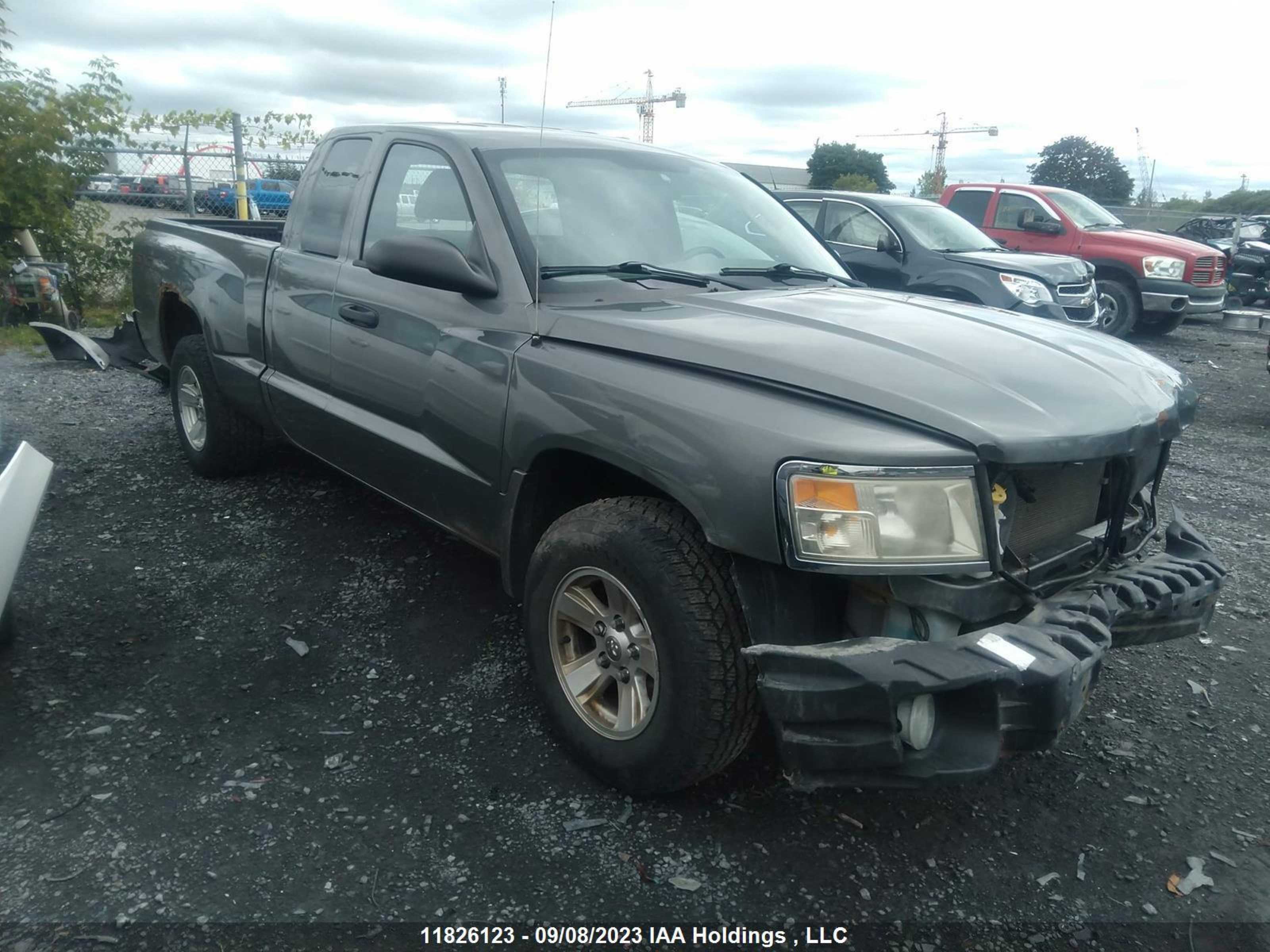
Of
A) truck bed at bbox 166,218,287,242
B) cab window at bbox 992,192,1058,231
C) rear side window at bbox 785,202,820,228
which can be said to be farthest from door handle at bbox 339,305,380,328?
cab window at bbox 992,192,1058,231

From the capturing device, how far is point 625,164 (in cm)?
357

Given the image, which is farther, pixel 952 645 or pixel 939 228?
pixel 939 228

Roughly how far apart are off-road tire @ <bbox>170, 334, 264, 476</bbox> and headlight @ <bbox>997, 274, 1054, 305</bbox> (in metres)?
6.41

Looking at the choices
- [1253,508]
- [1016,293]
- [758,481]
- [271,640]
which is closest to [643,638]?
[758,481]

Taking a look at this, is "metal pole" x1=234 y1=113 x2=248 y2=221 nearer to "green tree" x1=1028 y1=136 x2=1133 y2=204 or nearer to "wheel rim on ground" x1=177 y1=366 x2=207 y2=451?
"wheel rim on ground" x1=177 y1=366 x2=207 y2=451

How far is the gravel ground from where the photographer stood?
2318 millimetres

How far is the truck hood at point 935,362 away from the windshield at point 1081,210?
1025 centimetres

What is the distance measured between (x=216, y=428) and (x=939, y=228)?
699 centimetres

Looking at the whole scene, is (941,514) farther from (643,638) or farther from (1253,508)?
(1253,508)

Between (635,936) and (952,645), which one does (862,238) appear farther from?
(635,936)

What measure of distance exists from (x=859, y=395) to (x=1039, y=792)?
1.40 meters

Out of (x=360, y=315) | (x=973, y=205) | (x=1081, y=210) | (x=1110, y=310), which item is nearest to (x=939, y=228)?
(x=973, y=205)

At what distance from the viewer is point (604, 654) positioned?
2672 millimetres

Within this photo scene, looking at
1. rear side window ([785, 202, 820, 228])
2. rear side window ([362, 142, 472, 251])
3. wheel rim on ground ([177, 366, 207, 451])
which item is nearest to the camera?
rear side window ([362, 142, 472, 251])
